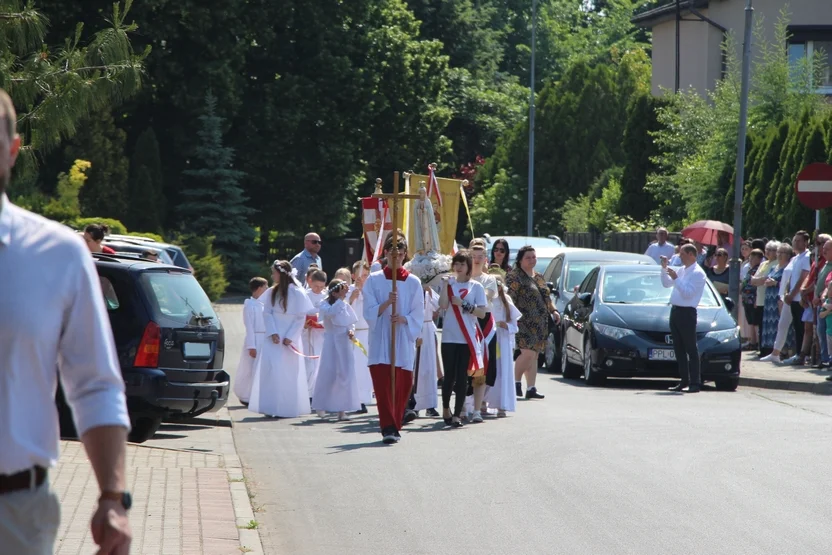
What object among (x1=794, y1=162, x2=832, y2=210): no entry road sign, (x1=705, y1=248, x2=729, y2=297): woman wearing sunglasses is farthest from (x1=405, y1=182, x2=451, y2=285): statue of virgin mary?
(x1=705, y1=248, x2=729, y2=297): woman wearing sunglasses

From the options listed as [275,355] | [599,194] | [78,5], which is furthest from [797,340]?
[599,194]

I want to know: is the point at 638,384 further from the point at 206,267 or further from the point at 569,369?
the point at 206,267

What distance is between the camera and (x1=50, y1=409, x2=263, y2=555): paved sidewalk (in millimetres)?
7508

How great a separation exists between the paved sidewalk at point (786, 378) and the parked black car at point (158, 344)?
8.22m

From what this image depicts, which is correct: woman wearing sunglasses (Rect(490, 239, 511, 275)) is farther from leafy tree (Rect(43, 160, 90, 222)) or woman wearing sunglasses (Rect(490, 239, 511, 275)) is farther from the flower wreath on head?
leafy tree (Rect(43, 160, 90, 222))

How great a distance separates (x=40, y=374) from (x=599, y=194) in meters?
51.7

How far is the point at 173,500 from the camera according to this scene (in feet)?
29.2

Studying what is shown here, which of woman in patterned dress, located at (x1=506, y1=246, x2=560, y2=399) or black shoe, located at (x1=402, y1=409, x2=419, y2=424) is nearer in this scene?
black shoe, located at (x1=402, y1=409, x2=419, y2=424)

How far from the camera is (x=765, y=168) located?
93.9ft

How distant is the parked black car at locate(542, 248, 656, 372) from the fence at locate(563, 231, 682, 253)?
1068cm

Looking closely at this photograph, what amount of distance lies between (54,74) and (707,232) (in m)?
17.3

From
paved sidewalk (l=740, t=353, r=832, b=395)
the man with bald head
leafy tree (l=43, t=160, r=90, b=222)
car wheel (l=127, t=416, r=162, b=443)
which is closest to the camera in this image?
car wheel (l=127, t=416, r=162, b=443)

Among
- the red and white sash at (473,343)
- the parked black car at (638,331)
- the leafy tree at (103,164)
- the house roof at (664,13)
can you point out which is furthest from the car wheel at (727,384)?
the house roof at (664,13)

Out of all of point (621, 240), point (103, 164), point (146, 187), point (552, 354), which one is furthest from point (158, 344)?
point (146, 187)
